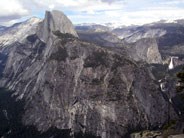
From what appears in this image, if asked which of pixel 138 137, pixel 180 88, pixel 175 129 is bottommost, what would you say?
pixel 138 137

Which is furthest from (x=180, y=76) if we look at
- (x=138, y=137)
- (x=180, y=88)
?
(x=138, y=137)

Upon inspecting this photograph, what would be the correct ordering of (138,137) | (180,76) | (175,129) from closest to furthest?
(180,76) → (175,129) → (138,137)

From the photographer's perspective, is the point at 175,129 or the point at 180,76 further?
the point at 175,129

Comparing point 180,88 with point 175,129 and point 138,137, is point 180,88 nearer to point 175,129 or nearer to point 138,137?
point 175,129

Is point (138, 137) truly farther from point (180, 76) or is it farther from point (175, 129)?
point (180, 76)

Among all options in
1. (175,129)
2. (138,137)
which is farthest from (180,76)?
(138,137)

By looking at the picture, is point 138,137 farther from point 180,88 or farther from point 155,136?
point 180,88

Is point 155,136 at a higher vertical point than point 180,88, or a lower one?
lower

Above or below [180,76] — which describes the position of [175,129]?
below

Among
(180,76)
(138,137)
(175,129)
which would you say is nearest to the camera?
(180,76)
